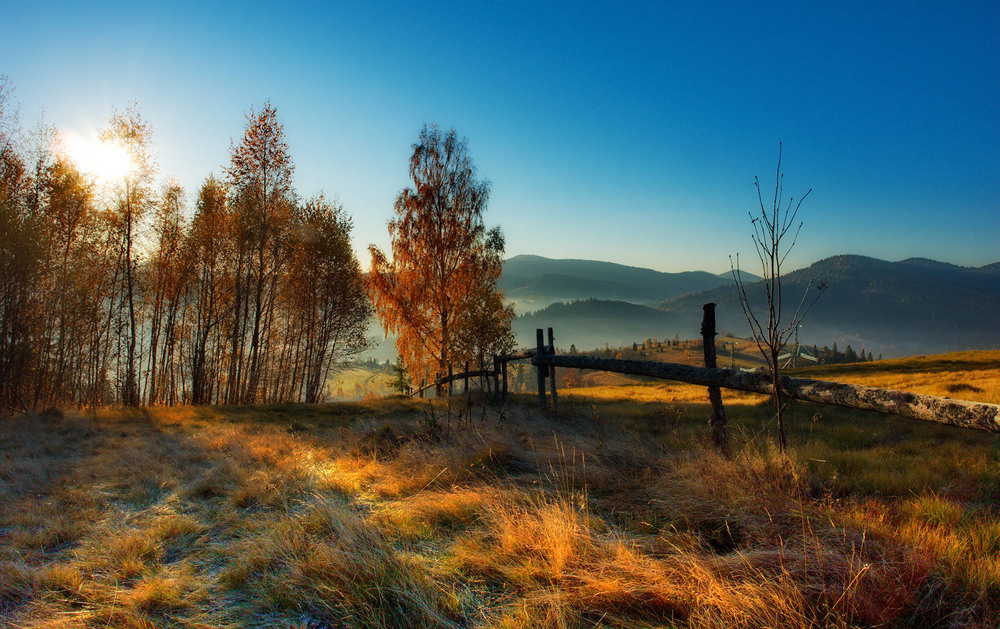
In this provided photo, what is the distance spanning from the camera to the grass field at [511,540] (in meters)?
2.19

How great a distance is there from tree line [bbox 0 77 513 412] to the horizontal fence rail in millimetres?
8302

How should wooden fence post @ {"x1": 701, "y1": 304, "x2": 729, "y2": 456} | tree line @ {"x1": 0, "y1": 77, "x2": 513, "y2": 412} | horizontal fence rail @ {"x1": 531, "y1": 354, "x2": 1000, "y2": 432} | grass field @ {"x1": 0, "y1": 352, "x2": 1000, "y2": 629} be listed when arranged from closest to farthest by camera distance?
1. grass field @ {"x1": 0, "y1": 352, "x2": 1000, "y2": 629}
2. horizontal fence rail @ {"x1": 531, "y1": 354, "x2": 1000, "y2": 432}
3. wooden fence post @ {"x1": 701, "y1": 304, "x2": 729, "y2": 456}
4. tree line @ {"x1": 0, "y1": 77, "x2": 513, "y2": 412}

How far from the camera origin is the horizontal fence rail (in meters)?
3.01

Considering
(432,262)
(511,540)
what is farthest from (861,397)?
(432,262)

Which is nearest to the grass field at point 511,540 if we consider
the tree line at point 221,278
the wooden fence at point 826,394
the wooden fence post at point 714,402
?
the wooden fence post at point 714,402

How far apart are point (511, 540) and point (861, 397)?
3.38 meters

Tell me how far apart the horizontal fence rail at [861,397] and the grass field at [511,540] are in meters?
0.67

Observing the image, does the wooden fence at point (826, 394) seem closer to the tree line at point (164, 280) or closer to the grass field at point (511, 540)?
the grass field at point (511, 540)

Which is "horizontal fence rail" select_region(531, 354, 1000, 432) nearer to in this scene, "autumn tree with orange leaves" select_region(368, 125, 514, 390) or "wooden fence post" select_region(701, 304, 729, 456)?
"wooden fence post" select_region(701, 304, 729, 456)

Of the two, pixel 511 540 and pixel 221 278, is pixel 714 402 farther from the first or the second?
pixel 221 278

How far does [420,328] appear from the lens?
18.1 metres

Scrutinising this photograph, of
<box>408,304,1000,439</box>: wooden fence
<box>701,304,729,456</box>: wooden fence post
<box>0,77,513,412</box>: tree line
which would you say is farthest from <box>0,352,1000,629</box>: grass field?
<box>0,77,513,412</box>: tree line

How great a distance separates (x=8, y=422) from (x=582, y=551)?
14448 millimetres

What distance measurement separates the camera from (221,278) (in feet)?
62.4
